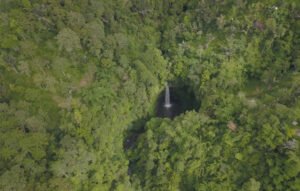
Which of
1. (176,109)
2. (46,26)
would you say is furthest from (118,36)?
(176,109)

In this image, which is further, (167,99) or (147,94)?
(167,99)

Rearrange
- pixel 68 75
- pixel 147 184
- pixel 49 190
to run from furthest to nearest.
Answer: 1. pixel 68 75
2. pixel 147 184
3. pixel 49 190

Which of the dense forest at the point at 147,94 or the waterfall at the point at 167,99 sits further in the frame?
the waterfall at the point at 167,99

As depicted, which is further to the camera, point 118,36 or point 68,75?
point 118,36

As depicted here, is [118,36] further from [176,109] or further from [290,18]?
[290,18]

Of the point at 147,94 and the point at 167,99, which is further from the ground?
the point at 147,94

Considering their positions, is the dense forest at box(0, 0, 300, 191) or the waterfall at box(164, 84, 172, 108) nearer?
the dense forest at box(0, 0, 300, 191)

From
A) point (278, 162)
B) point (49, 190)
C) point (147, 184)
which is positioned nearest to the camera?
point (49, 190)

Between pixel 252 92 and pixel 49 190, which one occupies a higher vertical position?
pixel 252 92
